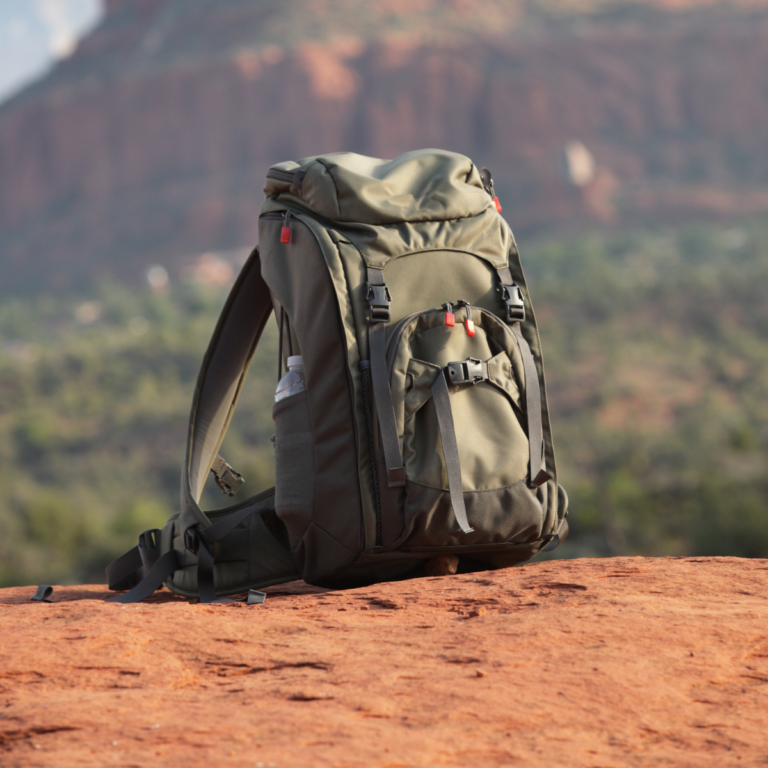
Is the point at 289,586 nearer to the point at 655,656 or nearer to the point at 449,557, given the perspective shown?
the point at 449,557

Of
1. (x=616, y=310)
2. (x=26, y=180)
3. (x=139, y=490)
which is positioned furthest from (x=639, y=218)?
(x=26, y=180)

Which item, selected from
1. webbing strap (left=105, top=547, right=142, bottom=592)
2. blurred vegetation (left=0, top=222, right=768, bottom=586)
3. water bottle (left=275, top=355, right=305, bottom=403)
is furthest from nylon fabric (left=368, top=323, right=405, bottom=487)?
blurred vegetation (left=0, top=222, right=768, bottom=586)

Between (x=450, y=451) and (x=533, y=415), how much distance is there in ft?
1.04

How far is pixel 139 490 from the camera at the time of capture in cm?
2573

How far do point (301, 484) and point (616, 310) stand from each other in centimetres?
3004

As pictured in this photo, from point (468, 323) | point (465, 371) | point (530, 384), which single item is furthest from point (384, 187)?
point (530, 384)

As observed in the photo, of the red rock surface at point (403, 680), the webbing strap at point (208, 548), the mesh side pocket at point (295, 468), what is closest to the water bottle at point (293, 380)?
the mesh side pocket at point (295, 468)

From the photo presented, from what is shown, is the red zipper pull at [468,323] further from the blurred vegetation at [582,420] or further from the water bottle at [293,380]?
the blurred vegetation at [582,420]

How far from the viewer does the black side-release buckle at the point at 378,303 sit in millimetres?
2375

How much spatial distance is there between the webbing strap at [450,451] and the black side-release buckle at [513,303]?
324 mm

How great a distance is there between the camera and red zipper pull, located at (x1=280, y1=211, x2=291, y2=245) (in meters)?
2.50

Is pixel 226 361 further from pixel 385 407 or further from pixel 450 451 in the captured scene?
pixel 450 451

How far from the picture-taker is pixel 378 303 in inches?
93.5

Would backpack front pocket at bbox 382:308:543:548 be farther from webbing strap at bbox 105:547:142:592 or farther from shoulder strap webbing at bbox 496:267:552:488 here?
webbing strap at bbox 105:547:142:592
